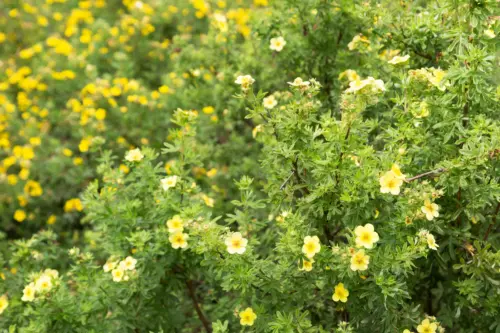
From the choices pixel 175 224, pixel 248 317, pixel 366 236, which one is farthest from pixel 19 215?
pixel 366 236

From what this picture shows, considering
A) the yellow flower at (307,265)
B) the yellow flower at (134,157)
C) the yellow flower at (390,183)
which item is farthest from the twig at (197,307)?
the yellow flower at (390,183)

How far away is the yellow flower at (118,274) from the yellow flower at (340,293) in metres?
0.80

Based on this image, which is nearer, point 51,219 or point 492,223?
point 492,223

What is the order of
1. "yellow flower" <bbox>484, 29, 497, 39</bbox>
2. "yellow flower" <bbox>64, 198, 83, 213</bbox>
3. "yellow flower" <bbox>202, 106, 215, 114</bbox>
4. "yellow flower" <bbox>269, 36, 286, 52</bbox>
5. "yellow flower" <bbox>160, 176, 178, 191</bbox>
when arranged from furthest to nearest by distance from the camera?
→ "yellow flower" <bbox>64, 198, 83, 213</bbox>
"yellow flower" <bbox>202, 106, 215, 114</bbox>
"yellow flower" <bbox>269, 36, 286, 52</bbox>
"yellow flower" <bbox>160, 176, 178, 191</bbox>
"yellow flower" <bbox>484, 29, 497, 39</bbox>

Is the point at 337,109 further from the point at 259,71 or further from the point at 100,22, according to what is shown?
the point at 100,22

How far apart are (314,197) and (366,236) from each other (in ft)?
0.66

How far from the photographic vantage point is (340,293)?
6.04ft

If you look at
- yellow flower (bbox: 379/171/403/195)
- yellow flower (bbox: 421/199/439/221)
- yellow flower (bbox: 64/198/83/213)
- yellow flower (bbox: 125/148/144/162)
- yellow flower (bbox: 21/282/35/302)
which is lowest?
yellow flower (bbox: 64/198/83/213)

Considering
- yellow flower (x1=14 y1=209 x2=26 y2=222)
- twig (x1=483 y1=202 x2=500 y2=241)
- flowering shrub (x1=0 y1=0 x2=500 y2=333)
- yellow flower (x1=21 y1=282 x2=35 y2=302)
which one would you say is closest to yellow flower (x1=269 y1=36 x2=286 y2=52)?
flowering shrub (x1=0 y1=0 x2=500 y2=333)

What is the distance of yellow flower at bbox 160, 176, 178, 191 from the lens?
219 cm

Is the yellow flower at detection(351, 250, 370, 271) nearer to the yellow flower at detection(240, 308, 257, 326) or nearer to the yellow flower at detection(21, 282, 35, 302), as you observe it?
the yellow flower at detection(240, 308, 257, 326)

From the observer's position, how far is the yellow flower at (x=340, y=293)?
1.83 metres

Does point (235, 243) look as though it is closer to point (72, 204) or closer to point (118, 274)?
point (118, 274)

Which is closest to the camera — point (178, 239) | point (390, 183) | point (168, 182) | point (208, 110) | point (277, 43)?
point (390, 183)
